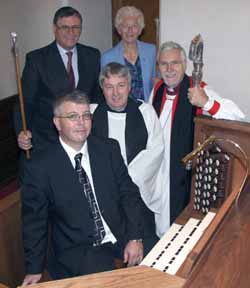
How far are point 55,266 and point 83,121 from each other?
84 cm

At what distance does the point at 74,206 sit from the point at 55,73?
1309 millimetres

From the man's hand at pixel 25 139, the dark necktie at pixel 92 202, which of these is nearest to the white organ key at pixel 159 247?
the dark necktie at pixel 92 202

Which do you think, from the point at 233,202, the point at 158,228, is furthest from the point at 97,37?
the point at 233,202

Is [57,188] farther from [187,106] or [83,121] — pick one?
[187,106]

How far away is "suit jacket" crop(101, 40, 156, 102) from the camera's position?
10.6ft

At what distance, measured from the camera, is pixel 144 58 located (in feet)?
10.7

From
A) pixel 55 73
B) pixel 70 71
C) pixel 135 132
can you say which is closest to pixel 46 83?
pixel 55 73

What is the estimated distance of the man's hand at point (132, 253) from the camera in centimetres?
226

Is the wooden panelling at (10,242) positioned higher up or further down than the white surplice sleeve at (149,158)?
further down

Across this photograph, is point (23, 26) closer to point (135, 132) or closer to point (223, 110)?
point (135, 132)

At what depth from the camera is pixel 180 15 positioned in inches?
142

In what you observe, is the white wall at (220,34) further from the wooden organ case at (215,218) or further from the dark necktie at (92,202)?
the dark necktie at (92,202)

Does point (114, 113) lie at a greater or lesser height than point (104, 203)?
greater

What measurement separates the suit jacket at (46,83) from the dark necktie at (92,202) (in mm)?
1000
